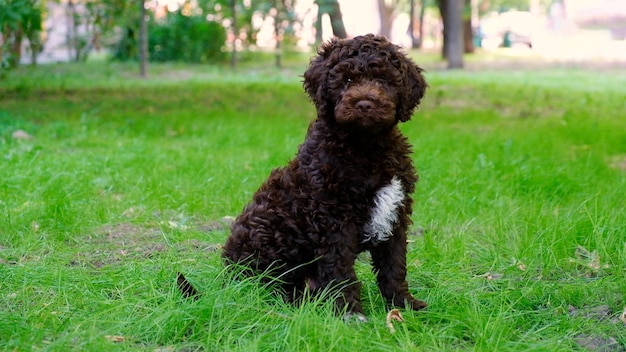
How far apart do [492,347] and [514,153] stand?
521cm

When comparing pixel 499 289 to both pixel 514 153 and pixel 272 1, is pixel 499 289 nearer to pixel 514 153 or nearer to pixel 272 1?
pixel 514 153

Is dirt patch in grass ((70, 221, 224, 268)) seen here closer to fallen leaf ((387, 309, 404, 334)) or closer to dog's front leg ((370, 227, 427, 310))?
dog's front leg ((370, 227, 427, 310))

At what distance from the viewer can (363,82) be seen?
382 centimetres

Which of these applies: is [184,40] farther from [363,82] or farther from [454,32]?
[363,82]

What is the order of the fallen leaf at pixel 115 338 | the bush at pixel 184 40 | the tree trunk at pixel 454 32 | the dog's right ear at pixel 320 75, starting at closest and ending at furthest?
the fallen leaf at pixel 115 338, the dog's right ear at pixel 320 75, the tree trunk at pixel 454 32, the bush at pixel 184 40

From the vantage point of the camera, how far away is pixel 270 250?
412 centimetres

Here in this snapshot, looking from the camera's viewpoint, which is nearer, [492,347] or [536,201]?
[492,347]

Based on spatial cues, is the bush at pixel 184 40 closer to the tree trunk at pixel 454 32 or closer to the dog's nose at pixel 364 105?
the tree trunk at pixel 454 32

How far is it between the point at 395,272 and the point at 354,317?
408 mm

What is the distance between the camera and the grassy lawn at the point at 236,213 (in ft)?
12.0

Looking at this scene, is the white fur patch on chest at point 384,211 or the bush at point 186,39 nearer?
the white fur patch on chest at point 384,211

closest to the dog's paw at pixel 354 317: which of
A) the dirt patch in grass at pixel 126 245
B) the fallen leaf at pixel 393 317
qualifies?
the fallen leaf at pixel 393 317

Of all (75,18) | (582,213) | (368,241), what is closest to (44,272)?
(368,241)

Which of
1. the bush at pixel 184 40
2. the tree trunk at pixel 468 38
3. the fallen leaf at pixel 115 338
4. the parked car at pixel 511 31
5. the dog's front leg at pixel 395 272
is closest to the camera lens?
the fallen leaf at pixel 115 338
